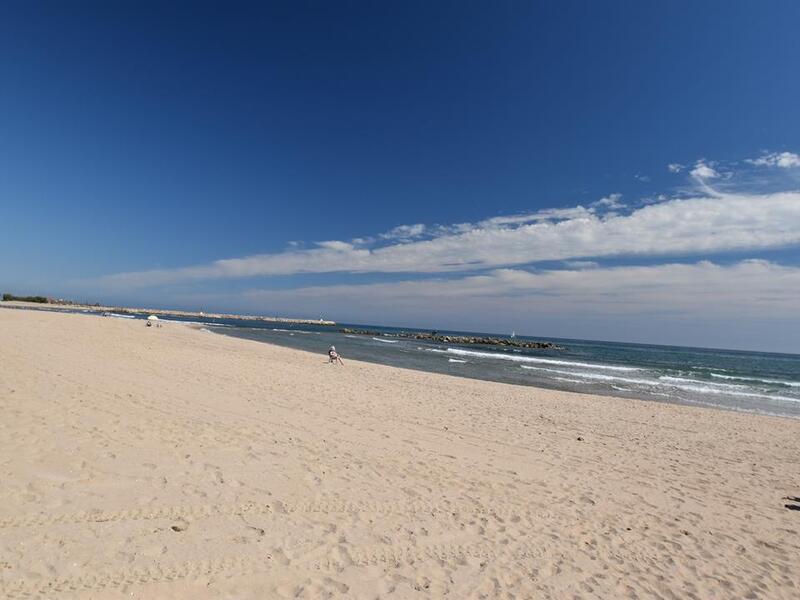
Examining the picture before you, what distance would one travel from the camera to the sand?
13.3ft

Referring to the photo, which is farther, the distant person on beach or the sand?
the distant person on beach

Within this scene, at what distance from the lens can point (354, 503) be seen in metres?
5.61

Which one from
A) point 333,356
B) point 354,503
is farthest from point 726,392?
point 354,503

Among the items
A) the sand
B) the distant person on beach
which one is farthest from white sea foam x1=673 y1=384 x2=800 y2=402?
the distant person on beach

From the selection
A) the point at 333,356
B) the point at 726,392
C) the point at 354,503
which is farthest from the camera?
the point at 726,392

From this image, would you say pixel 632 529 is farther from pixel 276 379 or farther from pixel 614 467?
pixel 276 379

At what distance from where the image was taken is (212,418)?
28.9ft

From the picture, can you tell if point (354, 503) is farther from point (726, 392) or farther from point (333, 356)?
point (726, 392)

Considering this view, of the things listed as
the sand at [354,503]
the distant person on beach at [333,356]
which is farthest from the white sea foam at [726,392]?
the distant person on beach at [333,356]

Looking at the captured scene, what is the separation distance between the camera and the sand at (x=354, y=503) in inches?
160

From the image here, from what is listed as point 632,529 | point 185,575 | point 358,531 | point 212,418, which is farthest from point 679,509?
point 212,418

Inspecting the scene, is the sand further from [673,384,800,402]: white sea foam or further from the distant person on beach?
[673,384,800,402]: white sea foam

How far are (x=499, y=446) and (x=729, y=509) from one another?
3.91m

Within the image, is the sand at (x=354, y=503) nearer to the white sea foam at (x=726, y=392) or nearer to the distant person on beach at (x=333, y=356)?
the distant person on beach at (x=333, y=356)
